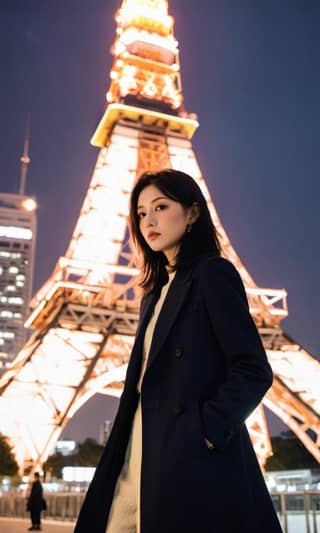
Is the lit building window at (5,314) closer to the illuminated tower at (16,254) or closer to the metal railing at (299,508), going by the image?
the illuminated tower at (16,254)

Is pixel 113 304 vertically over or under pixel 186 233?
over

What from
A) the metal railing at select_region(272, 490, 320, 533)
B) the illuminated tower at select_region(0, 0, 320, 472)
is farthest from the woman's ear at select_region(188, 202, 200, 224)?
the illuminated tower at select_region(0, 0, 320, 472)

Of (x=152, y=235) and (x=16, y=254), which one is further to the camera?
(x=16, y=254)

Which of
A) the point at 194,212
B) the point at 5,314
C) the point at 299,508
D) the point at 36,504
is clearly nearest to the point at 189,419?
the point at 194,212

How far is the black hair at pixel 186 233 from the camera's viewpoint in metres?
2.55

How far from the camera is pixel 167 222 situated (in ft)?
8.46

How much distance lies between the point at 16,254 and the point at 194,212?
106303mm

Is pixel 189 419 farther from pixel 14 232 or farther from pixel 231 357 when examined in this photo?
pixel 14 232

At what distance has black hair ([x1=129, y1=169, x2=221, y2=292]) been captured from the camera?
8.37ft

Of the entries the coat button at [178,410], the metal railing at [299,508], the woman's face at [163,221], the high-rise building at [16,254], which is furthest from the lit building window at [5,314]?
the coat button at [178,410]

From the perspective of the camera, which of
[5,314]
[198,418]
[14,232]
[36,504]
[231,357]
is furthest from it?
[14,232]

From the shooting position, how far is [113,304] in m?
23.9

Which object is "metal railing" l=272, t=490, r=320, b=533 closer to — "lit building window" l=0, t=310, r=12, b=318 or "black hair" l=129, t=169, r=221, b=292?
"black hair" l=129, t=169, r=221, b=292

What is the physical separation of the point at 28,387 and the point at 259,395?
20140mm
